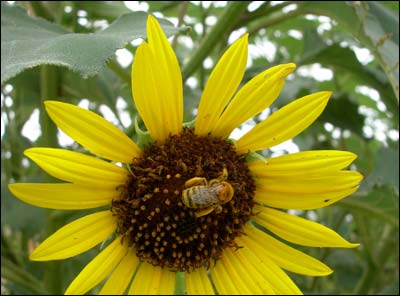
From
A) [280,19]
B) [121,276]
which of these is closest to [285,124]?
[121,276]

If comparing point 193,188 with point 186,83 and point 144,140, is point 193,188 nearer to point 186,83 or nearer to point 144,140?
point 144,140

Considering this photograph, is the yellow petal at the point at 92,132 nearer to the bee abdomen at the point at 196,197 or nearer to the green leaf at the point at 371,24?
the bee abdomen at the point at 196,197

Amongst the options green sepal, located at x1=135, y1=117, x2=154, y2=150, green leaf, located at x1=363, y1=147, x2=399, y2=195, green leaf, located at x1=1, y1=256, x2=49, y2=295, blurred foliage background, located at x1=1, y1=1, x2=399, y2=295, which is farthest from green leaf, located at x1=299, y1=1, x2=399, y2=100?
green leaf, located at x1=1, y1=256, x2=49, y2=295

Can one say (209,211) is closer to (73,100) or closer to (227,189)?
(227,189)

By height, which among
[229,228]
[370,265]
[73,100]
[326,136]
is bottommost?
[370,265]

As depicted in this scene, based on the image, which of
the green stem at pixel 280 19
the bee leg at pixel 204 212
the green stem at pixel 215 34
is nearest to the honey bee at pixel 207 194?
the bee leg at pixel 204 212

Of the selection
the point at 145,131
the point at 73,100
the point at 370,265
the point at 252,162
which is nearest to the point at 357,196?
the point at 370,265
